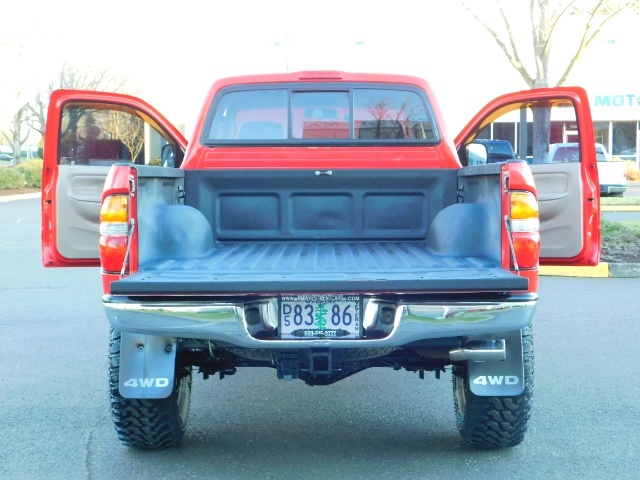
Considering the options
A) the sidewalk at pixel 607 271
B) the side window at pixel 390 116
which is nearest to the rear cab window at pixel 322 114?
the side window at pixel 390 116

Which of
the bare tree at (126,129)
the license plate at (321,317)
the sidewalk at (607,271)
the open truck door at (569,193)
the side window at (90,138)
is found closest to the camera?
the license plate at (321,317)

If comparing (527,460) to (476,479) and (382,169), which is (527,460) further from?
(382,169)

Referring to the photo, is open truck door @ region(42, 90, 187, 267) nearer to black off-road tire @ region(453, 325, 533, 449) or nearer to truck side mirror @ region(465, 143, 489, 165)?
truck side mirror @ region(465, 143, 489, 165)

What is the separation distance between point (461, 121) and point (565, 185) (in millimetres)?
34242

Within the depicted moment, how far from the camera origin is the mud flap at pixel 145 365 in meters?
4.13

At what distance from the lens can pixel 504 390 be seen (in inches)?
165

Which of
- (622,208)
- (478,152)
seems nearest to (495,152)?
(478,152)

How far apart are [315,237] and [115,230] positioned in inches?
66.8

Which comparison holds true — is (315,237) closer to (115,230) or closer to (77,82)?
(115,230)

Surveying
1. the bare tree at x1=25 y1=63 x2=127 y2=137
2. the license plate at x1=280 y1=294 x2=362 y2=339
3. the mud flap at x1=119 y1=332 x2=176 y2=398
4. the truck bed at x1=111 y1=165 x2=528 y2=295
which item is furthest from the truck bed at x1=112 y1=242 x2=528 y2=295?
the bare tree at x1=25 y1=63 x2=127 y2=137

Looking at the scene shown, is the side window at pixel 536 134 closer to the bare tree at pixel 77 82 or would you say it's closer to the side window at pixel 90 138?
the side window at pixel 90 138

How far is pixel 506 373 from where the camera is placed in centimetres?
419

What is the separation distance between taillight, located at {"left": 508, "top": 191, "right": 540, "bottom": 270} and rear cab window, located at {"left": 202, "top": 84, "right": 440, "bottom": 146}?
1.78 metres

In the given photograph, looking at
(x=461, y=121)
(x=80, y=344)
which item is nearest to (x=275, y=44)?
(x=461, y=121)
